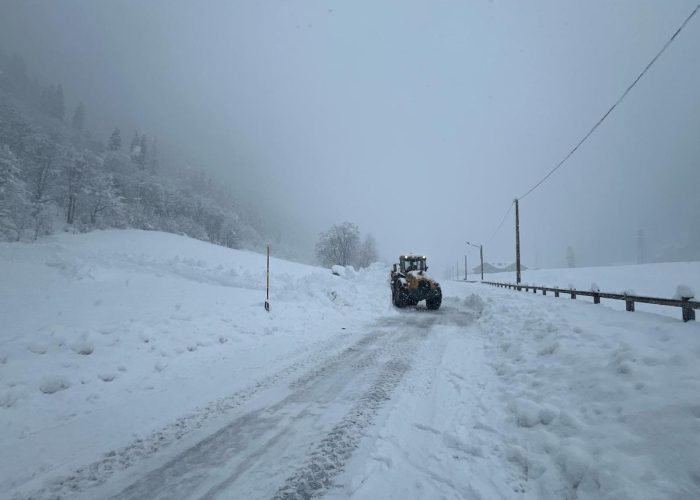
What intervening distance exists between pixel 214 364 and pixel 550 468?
19.3ft

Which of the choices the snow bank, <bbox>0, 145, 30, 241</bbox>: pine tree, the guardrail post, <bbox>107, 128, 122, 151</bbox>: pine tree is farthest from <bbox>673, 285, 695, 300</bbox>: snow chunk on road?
<bbox>107, 128, 122, 151</bbox>: pine tree

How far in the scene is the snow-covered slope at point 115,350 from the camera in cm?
383

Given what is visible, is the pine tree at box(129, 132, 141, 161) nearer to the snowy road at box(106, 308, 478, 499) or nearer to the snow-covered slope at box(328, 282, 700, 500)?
the snowy road at box(106, 308, 478, 499)

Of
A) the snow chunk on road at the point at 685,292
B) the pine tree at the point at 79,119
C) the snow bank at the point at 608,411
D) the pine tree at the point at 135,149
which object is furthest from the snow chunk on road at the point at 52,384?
the pine tree at the point at 79,119

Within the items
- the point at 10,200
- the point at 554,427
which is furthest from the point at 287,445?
the point at 10,200

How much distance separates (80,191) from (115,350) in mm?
61318

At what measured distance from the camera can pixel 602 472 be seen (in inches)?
101

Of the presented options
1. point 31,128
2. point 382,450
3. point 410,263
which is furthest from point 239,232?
point 382,450

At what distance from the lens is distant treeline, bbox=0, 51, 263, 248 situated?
4078 centimetres

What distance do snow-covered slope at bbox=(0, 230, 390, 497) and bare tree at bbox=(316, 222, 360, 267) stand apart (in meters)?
55.2

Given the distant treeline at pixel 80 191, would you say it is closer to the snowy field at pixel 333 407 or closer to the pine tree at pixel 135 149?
the pine tree at pixel 135 149

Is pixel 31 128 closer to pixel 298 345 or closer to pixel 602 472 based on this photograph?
pixel 298 345

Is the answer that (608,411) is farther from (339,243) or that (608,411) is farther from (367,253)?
(367,253)

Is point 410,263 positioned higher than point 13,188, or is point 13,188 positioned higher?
point 13,188
